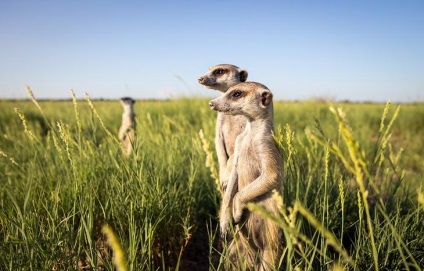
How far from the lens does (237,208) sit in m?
1.75

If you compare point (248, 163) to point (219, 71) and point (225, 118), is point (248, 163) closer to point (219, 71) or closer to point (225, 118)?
point (225, 118)

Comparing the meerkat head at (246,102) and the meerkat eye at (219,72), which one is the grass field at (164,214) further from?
the meerkat eye at (219,72)

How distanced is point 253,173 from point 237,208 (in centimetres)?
21

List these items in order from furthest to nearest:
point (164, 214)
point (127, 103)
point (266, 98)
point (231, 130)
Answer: point (127, 103)
point (231, 130)
point (164, 214)
point (266, 98)

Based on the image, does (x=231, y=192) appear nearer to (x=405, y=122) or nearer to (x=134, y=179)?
(x=134, y=179)

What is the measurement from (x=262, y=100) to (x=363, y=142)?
254 inches

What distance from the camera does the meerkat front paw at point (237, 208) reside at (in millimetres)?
1734

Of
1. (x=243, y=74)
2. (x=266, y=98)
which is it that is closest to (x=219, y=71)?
(x=243, y=74)

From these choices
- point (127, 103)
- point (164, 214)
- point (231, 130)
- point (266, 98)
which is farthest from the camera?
point (127, 103)

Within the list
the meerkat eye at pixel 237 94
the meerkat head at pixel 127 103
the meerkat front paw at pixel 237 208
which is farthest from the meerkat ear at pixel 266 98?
the meerkat head at pixel 127 103

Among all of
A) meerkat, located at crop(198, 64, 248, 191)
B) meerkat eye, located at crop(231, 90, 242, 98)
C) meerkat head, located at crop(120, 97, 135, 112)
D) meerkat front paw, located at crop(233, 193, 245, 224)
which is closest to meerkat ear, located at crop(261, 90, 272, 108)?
meerkat eye, located at crop(231, 90, 242, 98)

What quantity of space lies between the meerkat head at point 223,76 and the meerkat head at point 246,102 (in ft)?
1.84

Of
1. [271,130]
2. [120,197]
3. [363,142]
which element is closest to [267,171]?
[271,130]

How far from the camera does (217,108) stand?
179cm
